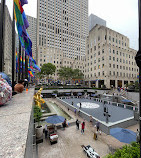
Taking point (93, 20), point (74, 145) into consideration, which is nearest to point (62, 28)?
point (74, 145)

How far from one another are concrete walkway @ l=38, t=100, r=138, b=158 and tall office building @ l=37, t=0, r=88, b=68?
59602mm

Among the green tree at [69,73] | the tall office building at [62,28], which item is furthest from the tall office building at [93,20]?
the green tree at [69,73]

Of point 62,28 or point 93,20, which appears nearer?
point 62,28

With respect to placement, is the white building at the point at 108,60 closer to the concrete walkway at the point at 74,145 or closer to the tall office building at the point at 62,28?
the tall office building at the point at 62,28

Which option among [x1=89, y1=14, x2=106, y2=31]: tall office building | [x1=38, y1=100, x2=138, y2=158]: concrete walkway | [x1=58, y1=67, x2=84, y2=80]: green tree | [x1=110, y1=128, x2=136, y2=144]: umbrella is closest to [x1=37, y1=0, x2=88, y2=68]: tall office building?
[x1=58, y1=67, x2=84, y2=80]: green tree

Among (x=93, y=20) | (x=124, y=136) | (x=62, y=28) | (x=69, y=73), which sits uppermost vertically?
(x=93, y=20)

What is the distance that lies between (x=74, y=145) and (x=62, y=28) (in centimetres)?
10554

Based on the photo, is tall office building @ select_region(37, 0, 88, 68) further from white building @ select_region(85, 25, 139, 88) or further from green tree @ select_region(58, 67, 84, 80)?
white building @ select_region(85, 25, 139, 88)

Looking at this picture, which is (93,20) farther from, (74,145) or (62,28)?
(74,145)

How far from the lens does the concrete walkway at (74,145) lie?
695cm

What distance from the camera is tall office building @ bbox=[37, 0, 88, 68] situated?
8038cm

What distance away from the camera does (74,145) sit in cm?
799

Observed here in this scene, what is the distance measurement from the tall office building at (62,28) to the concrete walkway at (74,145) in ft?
196

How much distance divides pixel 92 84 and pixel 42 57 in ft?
132
